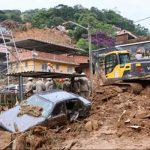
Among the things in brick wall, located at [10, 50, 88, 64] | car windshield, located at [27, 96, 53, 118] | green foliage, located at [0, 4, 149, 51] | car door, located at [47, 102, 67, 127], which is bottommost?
car door, located at [47, 102, 67, 127]

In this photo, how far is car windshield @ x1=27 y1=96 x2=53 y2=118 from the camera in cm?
1596

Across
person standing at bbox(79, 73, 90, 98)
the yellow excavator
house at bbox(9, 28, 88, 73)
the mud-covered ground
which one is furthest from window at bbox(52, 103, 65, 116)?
house at bbox(9, 28, 88, 73)

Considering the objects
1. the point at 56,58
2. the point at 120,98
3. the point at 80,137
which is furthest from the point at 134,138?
the point at 56,58

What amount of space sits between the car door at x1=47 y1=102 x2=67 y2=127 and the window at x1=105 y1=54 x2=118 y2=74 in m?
8.50

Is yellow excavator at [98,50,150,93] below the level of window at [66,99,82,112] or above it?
above

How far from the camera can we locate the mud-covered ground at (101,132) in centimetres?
1373

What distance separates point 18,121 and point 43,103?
1477 mm

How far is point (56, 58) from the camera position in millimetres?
50375

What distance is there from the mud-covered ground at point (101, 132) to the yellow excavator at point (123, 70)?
2.73 m

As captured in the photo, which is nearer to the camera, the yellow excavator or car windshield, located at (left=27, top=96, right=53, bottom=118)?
car windshield, located at (left=27, top=96, right=53, bottom=118)

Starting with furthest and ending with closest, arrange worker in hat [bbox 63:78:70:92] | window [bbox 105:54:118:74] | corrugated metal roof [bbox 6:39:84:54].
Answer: corrugated metal roof [bbox 6:39:84:54] → window [bbox 105:54:118:74] → worker in hat [bbox 63:78:70:92]

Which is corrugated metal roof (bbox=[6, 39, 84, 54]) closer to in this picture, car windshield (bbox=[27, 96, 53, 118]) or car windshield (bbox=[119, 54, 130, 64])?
car windshield (bbox=[119, 54, 130, 64])

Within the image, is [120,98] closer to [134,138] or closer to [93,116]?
[93,116]

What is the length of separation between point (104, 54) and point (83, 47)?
33260mm
